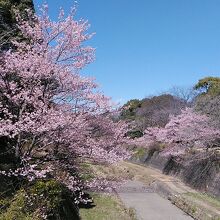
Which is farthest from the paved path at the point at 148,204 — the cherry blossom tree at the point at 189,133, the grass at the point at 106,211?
the cherry blossom tree at the point at 189,133

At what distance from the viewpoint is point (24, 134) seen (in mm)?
11383

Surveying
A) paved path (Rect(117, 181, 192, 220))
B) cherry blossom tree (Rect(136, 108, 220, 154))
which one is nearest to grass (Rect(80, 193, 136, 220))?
paved path (Rect(117, 181, 192, 220))

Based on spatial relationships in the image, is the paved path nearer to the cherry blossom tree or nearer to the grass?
the grass

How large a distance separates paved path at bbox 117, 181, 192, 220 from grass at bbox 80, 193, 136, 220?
65 cm

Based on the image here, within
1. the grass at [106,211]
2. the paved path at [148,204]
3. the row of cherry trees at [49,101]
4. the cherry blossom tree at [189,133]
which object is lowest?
the grass at [106,211]

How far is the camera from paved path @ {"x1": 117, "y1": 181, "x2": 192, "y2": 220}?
66.6 ft

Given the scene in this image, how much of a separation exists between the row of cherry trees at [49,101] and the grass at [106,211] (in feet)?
19.8

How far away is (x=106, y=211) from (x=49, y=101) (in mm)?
9503

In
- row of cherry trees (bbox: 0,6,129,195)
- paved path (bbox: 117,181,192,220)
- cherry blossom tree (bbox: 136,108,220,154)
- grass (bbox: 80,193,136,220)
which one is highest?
cherry blossom tree (bbox: 136,108,220,154)

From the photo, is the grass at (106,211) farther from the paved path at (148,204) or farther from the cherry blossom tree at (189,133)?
the cherry blossom tree at (189,133)

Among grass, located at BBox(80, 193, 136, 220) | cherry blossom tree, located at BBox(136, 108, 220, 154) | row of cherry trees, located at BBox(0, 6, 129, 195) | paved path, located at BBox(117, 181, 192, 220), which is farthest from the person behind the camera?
cherry blossom tree, located at BBox(136, 108, 220, 154)

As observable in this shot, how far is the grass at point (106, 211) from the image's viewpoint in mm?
18531

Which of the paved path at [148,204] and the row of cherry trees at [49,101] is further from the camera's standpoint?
the paved path at [148,204]

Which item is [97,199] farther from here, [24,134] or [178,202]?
[24,134]
